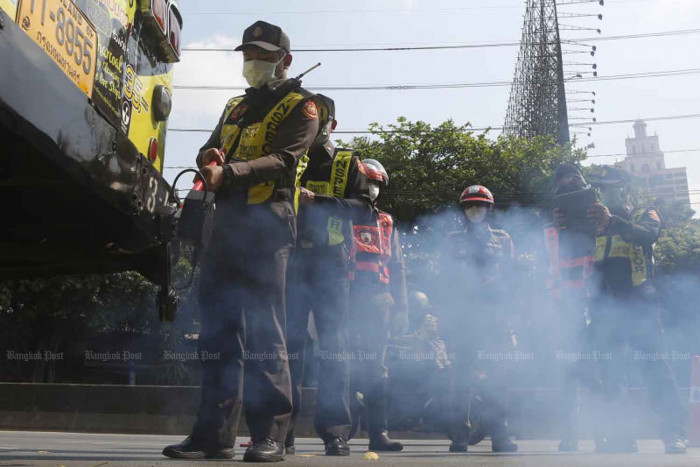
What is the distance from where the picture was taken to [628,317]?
5.43 m

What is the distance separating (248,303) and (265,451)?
622mm

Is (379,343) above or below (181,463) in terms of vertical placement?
above

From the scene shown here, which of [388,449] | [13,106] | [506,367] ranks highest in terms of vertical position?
[13,106]

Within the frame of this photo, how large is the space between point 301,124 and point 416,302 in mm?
9631

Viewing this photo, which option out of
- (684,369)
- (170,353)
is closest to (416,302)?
(684,369)

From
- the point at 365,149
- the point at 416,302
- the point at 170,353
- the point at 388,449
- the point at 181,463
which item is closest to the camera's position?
the point at 181,463

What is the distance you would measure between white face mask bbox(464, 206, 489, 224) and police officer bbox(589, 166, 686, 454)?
Result: 0.77m

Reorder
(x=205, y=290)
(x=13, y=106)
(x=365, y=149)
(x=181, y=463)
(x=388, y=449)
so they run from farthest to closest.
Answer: (x=365, y=149) < (x=388, y=449) < (x=205, y=290) < (x=181, y=463) < (x=13, y=106)

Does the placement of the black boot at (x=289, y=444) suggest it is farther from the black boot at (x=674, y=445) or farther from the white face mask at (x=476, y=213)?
the black boot at (x=674, y=445)

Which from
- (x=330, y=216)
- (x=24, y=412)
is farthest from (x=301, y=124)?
(x=24, y=412)

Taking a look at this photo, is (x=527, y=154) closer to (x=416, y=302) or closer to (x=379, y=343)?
(x=416, y=302)

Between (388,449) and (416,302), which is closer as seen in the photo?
(388,449)

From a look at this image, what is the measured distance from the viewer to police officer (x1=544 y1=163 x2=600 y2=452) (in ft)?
19.0

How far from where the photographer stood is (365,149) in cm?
3128
